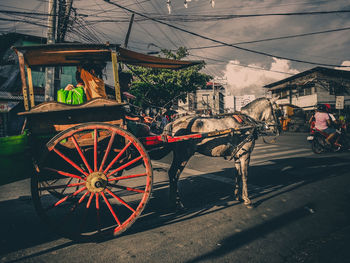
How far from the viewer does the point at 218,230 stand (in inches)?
120

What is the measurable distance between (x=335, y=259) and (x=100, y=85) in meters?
3.97

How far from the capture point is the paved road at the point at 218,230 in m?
2.49

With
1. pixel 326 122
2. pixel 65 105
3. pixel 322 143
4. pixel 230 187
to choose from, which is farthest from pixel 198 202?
pixel 322 143

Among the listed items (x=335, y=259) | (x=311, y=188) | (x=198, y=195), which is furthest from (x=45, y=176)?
(x=311, y=188)

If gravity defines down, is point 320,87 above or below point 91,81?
above

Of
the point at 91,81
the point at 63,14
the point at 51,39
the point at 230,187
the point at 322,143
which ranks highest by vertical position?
the point at 63,14

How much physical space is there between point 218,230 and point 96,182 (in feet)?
6.03

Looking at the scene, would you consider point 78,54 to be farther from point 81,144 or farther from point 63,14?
point 63,14

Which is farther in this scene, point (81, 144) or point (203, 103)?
point (203, 103)

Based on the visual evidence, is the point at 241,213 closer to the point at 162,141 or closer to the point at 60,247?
the point at 162,141

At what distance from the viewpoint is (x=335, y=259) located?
2355mm

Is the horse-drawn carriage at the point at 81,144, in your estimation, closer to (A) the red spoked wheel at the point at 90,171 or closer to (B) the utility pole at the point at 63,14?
(A) the red spoked wheel at the point at 90,171

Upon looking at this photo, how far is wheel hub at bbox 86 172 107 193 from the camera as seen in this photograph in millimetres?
2682

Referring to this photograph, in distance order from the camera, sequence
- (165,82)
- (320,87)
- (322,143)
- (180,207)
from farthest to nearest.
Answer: (320,87) → (165,82) → (322,143) → (180,207)
